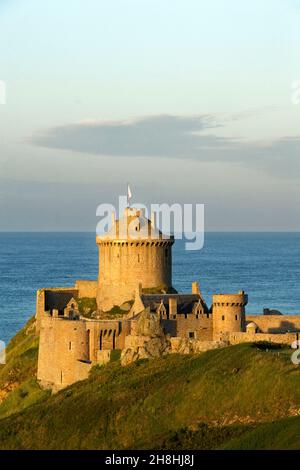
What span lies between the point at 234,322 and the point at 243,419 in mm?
23317

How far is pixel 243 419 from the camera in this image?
60281 mm

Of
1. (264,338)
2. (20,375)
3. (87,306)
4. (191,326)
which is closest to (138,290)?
(191,326)

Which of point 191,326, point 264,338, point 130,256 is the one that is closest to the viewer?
point 264,338

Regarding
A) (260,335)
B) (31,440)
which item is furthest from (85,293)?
(31,440)

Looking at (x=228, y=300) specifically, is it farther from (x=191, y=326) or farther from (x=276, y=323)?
(x=276, y=323)

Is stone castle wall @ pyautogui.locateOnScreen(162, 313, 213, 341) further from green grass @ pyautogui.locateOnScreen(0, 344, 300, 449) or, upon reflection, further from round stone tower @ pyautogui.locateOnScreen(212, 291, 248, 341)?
green grass @ pyautogui.locateOnScreen(0, 344, 300, 449)

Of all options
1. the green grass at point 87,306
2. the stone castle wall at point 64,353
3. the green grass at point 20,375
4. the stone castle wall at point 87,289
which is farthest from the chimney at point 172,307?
the stone castle wall at point 87,289

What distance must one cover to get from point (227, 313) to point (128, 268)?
12.9 m

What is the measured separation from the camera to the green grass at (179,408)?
2336 inches

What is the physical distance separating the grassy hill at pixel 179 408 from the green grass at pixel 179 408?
0.05 metres

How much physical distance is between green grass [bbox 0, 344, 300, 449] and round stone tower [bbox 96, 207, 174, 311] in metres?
20.8

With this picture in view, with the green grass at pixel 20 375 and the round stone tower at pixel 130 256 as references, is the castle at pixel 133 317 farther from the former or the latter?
the green grass at pixel 20 375

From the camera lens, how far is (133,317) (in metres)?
83.4
